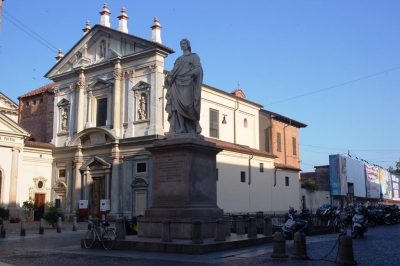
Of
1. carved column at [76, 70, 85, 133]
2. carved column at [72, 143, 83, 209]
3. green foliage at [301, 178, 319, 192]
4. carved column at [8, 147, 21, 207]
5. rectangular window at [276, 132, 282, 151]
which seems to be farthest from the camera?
green foliage at [301, 178, 319, 192]

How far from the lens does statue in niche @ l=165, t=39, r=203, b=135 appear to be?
14.0 m

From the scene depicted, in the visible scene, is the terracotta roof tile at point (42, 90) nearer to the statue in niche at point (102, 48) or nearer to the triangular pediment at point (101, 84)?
the triangular pediment at point (101, 84)

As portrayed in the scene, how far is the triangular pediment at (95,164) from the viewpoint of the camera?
34.5 metres

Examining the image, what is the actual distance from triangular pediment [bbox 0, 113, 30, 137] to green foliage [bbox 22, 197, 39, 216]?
5.33 meters

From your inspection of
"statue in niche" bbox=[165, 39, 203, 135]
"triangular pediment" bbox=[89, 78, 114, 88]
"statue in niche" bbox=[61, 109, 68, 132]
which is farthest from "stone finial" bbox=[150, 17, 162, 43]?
"statue in niche" bbox=[165, 39, 203, 135]

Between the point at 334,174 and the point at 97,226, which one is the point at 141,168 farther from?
the point at 334,174

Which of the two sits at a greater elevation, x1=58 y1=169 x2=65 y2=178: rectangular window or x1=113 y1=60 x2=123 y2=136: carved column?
x1=113 y1=60 x2=123 y2=136: carved column

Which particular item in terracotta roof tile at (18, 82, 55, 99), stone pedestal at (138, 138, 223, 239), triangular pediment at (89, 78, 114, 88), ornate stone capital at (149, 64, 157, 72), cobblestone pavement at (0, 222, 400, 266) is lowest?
cobblestone pavement at (0, 222, 400, 266)

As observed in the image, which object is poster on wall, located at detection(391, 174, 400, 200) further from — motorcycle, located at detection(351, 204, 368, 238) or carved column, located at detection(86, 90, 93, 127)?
motorcycle, located at detection(351, 204, 368, 238)

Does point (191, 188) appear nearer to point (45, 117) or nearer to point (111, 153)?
point (111, 153)

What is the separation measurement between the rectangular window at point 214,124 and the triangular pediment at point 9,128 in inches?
604

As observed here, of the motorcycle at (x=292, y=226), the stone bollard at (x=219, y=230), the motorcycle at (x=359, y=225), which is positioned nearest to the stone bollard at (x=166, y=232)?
the stone bollard at (x=219, y=230)

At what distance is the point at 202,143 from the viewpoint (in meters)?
13.4

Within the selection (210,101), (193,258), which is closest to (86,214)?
(210,101)
